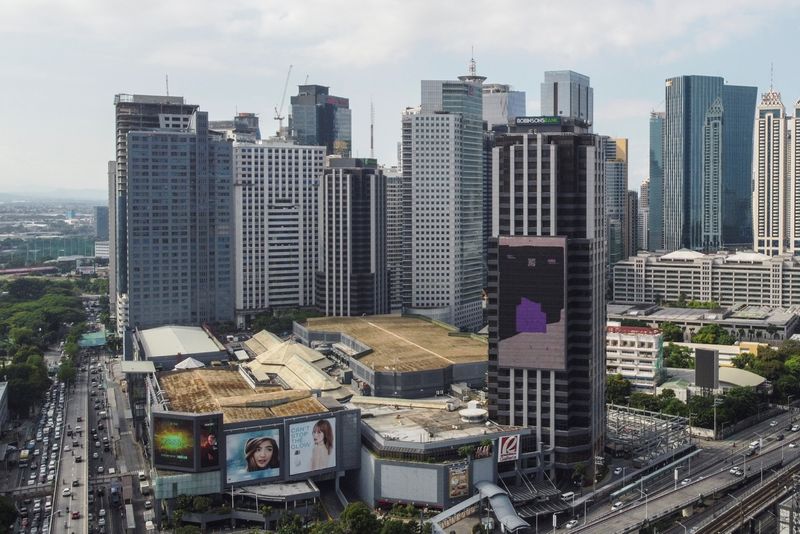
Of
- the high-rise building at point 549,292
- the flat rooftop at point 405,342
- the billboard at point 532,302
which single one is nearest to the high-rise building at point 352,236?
the flat rooftop at point 405,342

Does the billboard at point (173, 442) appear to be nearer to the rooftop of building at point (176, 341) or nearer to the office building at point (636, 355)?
the rooftop of building at point (176, 341)

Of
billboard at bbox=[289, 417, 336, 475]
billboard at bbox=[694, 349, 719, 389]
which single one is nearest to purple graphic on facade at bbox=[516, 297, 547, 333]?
billboard at bbox=[289, 417, 336, 475]

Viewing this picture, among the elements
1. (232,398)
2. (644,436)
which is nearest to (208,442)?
(232,398)

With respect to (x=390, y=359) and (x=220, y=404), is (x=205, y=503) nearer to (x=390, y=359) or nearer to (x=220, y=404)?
(x=220, y=404)

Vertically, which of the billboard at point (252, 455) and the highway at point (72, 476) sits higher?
the billboard at point (252, 455)

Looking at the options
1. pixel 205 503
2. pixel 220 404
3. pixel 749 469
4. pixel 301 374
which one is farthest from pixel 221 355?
pixel 749 469

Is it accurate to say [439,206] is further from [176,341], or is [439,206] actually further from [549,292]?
[549,292]

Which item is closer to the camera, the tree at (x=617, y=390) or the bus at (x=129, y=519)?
the bus at (x=129, y=519)
